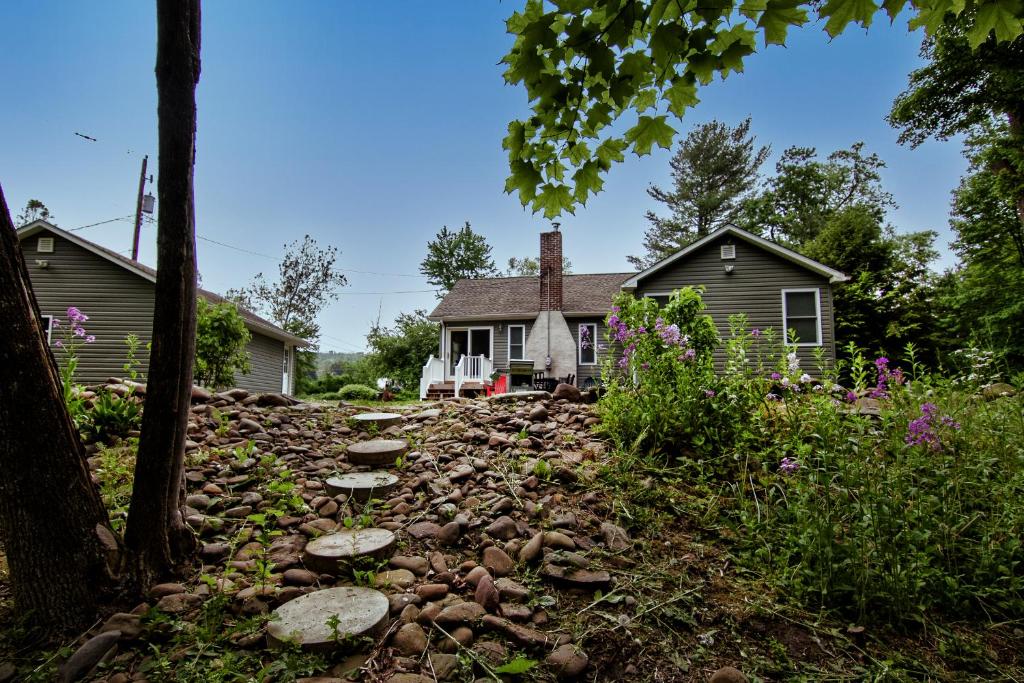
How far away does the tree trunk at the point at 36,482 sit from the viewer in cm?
152

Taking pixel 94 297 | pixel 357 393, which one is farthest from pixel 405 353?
pixel 94 297

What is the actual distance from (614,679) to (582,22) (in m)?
2.15

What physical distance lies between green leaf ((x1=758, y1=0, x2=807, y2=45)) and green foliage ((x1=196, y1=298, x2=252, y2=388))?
30.9ft

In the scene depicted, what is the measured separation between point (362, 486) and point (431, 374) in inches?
429

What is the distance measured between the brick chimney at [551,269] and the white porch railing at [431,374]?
3.80 m

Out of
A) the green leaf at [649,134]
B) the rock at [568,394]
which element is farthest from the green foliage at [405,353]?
the green leaf at [649,134]

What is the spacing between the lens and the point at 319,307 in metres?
24.2

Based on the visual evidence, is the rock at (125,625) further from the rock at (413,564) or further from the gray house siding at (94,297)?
the gray house siding at (94,297)

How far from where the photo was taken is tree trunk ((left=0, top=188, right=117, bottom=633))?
1524mm

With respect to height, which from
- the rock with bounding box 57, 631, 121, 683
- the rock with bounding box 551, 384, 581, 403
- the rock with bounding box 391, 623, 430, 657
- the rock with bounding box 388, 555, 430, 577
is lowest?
the rock with bounding box 391, 623, 430, 657

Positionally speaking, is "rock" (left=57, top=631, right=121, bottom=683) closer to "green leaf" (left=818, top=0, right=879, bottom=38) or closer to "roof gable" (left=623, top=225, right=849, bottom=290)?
"green leaf" (left=818, top=0, right=879, bottom=38)

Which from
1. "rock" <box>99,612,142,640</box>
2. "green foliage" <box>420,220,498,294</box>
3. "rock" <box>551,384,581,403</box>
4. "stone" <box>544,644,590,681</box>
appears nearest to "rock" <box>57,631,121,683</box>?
"rock" <box>99,612,142,640</box>

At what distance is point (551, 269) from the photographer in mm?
14188

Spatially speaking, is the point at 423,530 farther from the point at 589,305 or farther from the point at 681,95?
the point at 589,305
